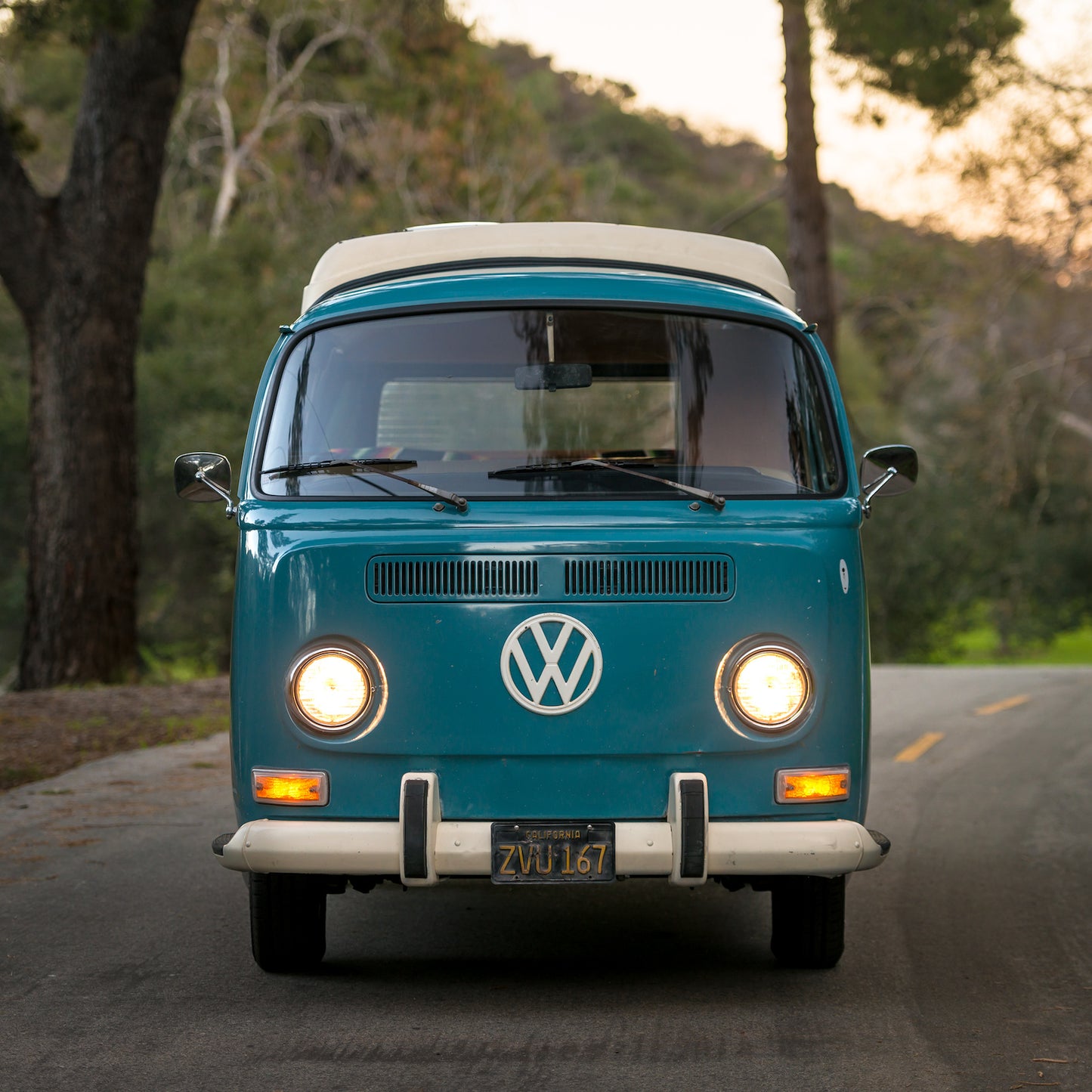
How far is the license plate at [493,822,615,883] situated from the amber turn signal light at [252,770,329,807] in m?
0.54

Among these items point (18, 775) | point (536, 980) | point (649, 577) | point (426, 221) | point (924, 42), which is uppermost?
point (924, 42)

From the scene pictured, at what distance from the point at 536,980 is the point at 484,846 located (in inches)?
36.9

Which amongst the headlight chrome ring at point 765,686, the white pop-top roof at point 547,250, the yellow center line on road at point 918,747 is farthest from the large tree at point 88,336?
the headlight chrome ring at point 765,686

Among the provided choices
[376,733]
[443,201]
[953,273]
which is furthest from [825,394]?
[443,201]

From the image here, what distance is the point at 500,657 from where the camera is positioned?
4.89 metres

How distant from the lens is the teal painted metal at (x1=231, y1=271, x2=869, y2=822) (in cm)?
491

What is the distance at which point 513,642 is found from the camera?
4891mm

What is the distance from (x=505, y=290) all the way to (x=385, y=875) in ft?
6.47

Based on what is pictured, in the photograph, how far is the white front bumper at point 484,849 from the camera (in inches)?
190

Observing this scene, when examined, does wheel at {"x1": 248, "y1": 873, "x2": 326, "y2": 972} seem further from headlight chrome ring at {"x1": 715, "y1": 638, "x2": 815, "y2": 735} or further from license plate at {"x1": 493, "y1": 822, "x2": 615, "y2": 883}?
headlight chrome ring at {"x1": 715, "y1": 638, "x2": 815, "y2": 735}

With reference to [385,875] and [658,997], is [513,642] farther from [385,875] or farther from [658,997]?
[658,997]

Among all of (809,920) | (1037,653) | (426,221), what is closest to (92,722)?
(809,920)

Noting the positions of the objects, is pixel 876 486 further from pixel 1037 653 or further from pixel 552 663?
pixel 1037 653

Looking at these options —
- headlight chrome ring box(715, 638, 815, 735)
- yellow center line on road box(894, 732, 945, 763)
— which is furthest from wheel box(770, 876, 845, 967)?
yellow center line on road box(894, 732, 945, 763)
